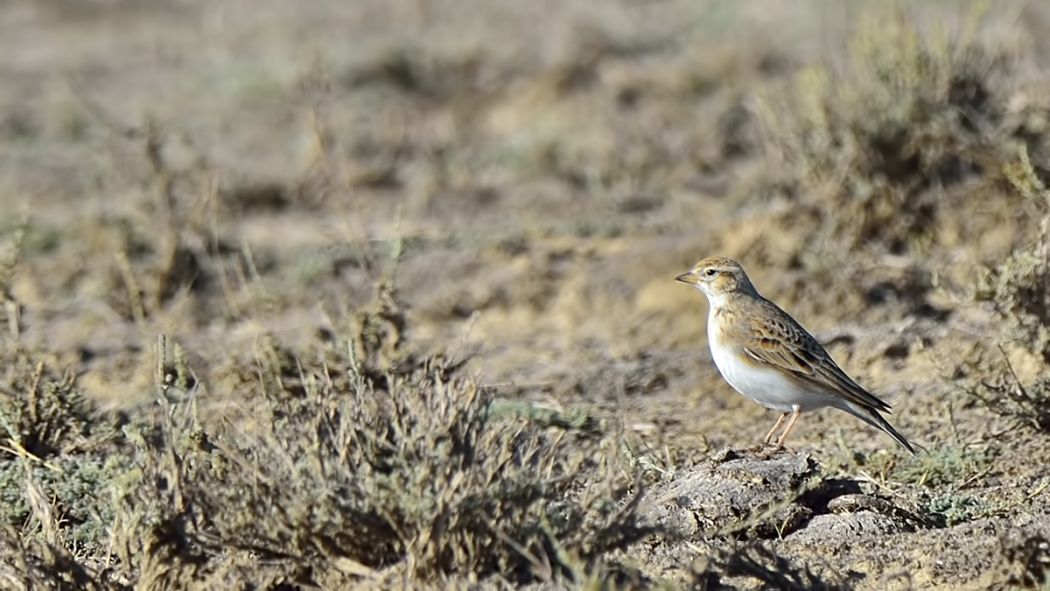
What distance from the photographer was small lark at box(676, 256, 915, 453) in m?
6.15

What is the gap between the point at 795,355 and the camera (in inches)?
249

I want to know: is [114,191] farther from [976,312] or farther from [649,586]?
[649,586]

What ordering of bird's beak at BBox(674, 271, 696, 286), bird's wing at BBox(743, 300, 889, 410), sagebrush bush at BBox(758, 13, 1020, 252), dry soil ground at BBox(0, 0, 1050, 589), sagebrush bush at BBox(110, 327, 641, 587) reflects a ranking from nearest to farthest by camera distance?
sagebrush bush at BBox(110, 327, 641, 587) < dry soil ground at BBox(0, 0, 1050, 589) < bird's wing at BBox(743, 300, 889, 410) < bird's beak at BBox(674, 271, 696, 286) < sagebrush bush at BBox(758, 13, 1020, 252)

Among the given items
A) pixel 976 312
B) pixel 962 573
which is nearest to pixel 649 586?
pixel 962 573

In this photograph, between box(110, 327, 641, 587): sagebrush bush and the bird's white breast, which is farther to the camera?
the bird's white breast

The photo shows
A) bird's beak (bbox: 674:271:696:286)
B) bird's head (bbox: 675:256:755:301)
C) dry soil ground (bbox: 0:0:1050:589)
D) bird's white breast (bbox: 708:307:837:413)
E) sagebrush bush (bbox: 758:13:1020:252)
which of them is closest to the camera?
dry soil ground (bbox: 0:0:1050:589)

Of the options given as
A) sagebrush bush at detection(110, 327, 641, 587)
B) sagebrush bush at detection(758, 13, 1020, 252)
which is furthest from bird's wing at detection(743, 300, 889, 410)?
sagebrush bush at detection(758, 13, 1020, 252)

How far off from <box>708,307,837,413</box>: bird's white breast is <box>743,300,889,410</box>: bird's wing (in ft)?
0.13

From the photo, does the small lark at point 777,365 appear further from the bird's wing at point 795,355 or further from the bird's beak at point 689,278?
the bird's beak at point 689,278

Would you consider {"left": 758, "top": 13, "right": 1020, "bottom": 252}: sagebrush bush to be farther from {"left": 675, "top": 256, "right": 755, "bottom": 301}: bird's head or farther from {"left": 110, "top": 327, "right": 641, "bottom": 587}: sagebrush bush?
{"left": 110, "top": 327, "right": 641, "bottom": 587}: sagebrush bush

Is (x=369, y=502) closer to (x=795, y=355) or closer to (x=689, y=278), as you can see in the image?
(x=795, y=355)

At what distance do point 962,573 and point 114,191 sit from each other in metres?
7.11

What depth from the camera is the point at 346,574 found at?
4.63 metres

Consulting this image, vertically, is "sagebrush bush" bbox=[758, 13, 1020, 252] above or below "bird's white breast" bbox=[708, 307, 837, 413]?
above
